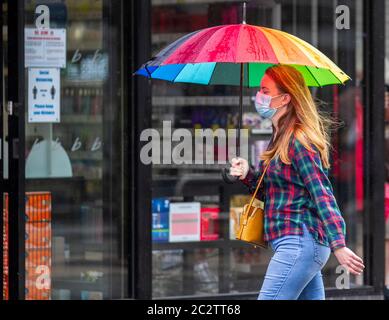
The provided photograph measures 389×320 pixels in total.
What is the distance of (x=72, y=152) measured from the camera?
→ 6727 mm

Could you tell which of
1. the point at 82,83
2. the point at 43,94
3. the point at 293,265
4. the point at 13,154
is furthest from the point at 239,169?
the point at 82,83

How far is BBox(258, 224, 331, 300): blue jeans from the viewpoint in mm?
4434

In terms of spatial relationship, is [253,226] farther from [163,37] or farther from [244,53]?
[163,37]

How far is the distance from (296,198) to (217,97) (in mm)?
2690

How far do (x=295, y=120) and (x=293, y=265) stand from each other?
0.71m

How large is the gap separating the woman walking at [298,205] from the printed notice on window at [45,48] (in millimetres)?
2419

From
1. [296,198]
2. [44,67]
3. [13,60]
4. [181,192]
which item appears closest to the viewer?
[296,198]

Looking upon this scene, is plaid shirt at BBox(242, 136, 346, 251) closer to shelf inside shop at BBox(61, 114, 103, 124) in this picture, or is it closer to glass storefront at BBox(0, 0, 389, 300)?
glass storefront at BBox(0, 0, 389, 300)

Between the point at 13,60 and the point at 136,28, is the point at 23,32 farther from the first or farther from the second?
the point at 136,28

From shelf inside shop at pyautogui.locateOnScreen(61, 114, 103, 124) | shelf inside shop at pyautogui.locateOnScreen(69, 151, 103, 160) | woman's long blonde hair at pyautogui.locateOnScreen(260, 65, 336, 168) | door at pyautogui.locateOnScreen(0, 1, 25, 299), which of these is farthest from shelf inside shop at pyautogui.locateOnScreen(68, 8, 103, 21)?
woman's long blonde hair at pyautogui.locateOnScreen(260, 65, 336, 168)

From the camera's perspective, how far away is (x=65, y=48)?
6.65 meters

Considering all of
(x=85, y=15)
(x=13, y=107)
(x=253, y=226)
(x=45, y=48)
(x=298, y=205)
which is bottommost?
(x=253, y=226)

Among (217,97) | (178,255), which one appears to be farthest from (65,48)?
(178,255)

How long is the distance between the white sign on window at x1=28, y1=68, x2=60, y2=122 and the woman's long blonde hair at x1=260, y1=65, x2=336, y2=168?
229 centimetres
